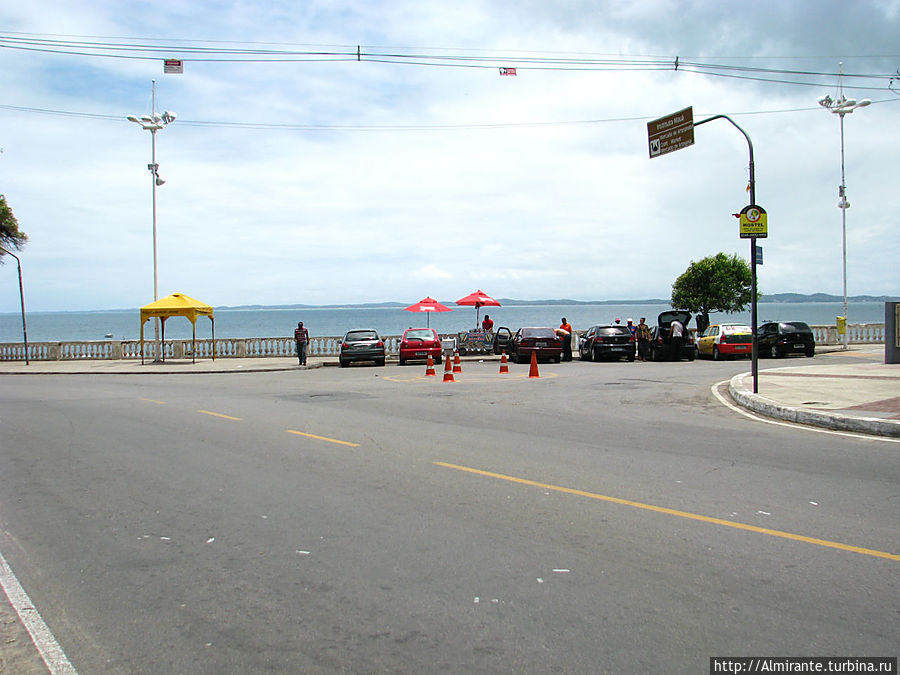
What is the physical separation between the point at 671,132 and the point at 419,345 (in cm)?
1439

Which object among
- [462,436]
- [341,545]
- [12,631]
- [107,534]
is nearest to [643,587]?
[341,545]

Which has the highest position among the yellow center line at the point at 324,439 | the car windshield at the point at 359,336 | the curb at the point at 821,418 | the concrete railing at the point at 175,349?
the car windshield at the point at 359,336

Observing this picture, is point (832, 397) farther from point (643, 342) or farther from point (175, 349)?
point (175, 349)

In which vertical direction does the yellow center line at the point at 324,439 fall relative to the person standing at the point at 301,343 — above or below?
below

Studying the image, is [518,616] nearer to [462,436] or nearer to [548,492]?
[548,492]

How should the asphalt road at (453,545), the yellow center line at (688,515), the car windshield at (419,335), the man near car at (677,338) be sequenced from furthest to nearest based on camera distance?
the car windshield at (419,335) < the man near car at (677,338) < the yellow center line at (688,515) < the asphalt road at (453,545)

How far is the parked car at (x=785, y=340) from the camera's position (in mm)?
28750

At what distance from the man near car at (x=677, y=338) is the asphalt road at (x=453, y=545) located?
17.7 m

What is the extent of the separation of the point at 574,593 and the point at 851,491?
13.0 ft

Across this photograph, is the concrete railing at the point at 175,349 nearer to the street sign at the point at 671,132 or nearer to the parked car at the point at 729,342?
the parked car at the point at 729,342

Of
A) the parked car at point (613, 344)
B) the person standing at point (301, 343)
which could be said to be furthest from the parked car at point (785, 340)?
the person standing at point (301, 343)

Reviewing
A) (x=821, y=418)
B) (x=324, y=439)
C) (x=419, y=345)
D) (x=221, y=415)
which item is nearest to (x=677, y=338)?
(x=419, y=345)

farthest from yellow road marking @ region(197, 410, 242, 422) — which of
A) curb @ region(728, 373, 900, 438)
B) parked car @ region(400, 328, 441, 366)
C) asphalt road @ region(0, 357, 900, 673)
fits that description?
parked car @ region(400, 328, 441, 366)

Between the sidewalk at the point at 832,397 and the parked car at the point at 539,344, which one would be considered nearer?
the sidewalk at the point at 832,397
